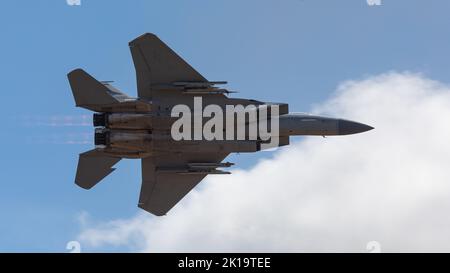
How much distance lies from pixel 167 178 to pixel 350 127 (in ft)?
28.4

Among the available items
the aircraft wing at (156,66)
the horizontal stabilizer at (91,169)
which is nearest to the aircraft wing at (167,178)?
the horizontal stabilizer at (91,169)

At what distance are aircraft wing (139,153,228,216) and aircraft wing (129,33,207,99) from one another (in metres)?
3.62

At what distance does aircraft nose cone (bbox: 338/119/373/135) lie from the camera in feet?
125

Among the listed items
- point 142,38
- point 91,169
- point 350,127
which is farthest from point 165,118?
point 350,127

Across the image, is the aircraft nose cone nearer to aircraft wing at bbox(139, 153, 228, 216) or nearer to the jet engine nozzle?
aircraft wing at bbox(139, 153, 228, 216)

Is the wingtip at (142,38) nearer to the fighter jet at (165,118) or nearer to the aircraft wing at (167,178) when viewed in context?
the fighter jet at (165,118)

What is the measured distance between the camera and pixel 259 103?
3778 cm

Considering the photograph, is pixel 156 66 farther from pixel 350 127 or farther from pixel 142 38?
pixel 350 127

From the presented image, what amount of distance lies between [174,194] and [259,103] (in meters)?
6.05

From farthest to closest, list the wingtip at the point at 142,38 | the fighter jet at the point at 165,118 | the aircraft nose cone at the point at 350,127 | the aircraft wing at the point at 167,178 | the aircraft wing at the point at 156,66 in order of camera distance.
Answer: the aircraft wing at the point at 167,178, the aircraft nose cone at the point at 350,127, the aircraft wing at the point at 156,66, the wingtip at the point at 142,38, the fighter jet at the point at 165,118

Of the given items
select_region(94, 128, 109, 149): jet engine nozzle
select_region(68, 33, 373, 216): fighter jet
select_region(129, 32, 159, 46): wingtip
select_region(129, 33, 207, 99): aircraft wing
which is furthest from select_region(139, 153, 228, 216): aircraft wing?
select_region(129, 32, 159, 46): wingtip

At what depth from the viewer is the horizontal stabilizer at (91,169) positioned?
126 ft
